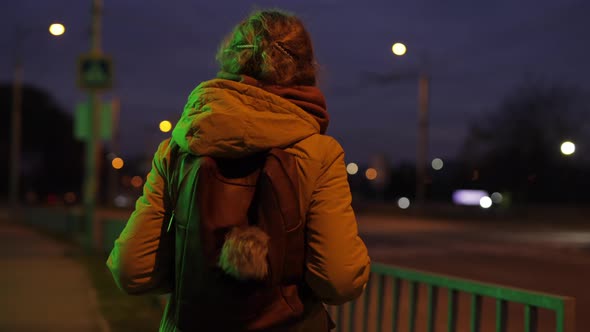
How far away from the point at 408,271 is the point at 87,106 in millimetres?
14248

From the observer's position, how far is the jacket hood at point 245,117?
2.08 meters

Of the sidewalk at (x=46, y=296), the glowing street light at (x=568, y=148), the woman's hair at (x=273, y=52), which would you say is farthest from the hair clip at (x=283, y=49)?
the glowing street light at (x=568, y=148)

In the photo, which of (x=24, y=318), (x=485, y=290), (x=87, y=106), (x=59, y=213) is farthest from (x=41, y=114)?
(x=485, y=290)

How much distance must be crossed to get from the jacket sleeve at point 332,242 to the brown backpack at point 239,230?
5cm

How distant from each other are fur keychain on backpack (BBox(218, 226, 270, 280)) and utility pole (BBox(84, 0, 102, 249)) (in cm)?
1623

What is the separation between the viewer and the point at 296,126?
7.08 ft

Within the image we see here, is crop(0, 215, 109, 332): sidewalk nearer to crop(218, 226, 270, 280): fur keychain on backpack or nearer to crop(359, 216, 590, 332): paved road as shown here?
crop(359, 216, 590, 332): paved road

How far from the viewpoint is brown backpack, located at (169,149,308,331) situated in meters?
2.05

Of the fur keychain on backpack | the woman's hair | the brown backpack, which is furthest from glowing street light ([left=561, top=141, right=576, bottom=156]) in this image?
the fur keychain on backpack

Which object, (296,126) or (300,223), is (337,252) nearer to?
(300,223)

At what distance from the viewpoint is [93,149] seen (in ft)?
59.1

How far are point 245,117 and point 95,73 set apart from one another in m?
16.0

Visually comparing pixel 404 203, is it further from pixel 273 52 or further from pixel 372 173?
pixel 273 52

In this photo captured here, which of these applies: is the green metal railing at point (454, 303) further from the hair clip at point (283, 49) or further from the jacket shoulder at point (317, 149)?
the hair clip at point (283, 49)
